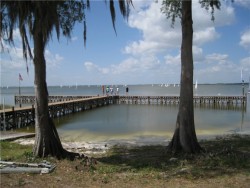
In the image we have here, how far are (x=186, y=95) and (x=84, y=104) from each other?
1301 inches

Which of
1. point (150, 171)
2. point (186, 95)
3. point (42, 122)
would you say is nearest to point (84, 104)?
point (42, 122)

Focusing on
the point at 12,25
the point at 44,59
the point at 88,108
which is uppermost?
the point at 12,25

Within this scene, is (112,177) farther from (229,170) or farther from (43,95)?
(43,95)

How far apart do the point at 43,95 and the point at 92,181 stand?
3549 millimetres

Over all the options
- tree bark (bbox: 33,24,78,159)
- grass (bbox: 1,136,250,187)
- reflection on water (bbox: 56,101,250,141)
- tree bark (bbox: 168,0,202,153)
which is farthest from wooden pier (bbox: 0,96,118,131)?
tree bark (bbox: 168,0,202,153)

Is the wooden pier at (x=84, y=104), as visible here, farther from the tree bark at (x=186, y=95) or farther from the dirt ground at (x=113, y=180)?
the dirt ground at (x=113, y=180)

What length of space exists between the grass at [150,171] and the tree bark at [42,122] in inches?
16.5

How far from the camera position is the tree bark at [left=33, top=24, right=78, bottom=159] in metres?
9.58

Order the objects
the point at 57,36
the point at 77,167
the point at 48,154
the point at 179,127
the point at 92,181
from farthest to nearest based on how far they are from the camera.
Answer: the point at 179,127 < the point at 48,154 < the point at 57,36 < the point at 77,167 < the point at 92,181

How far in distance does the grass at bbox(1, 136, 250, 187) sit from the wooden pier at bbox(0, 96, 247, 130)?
1372cm

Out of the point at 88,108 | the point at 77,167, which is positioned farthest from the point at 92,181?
the point at 88,108

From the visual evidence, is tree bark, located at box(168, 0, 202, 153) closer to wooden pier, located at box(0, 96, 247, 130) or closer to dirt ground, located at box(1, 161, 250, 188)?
dirt ground, located at box(1, 161, 250, 188)

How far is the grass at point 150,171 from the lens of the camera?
6.88 metres

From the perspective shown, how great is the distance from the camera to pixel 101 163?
912cm
